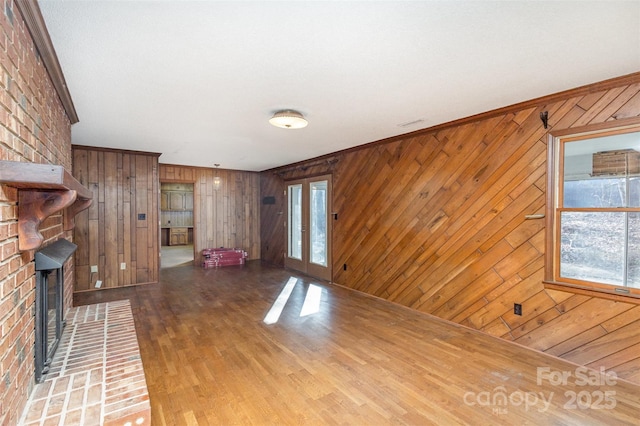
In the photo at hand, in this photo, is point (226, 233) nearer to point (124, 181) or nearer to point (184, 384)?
point (124, 181)

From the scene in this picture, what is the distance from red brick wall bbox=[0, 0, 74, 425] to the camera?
121 cm

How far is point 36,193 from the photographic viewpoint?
1.46m

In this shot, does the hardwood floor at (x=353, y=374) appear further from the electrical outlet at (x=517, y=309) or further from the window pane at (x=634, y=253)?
the window pane at (x=634, y=253)

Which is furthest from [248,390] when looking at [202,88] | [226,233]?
[226,233]

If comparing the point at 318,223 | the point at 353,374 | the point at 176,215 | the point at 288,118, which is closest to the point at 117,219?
the point at 318,223

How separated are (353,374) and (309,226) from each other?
3819 mm

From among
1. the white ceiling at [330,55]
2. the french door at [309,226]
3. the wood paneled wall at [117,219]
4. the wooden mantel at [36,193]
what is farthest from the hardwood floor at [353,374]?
the white ceiling at [330,55]

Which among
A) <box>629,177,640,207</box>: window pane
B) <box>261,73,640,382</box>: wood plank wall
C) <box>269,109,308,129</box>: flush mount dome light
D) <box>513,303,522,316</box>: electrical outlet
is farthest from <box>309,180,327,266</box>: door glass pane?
<box>629,177,640,207</box>: window pane

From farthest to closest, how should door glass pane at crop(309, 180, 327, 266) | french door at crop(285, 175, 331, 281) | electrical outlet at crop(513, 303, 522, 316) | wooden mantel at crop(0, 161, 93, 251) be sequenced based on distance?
door glass pane at crop(309, 180, 327, 266) → french door at crop(285, 175, 331, 281) → electrical outlet at crop(513, 303, 522, 316) → wooden mantel at crop(0, 161, 93, 251)

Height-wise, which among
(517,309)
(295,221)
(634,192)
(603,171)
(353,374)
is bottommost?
(353,374)

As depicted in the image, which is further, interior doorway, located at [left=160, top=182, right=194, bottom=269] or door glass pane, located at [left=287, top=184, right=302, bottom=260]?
interior doorway, located at [left=160, top=182, right=194, bottom=269]

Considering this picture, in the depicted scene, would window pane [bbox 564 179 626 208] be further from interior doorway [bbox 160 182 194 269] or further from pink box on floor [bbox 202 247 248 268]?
interior doorway [bbox 160 182 194 269]

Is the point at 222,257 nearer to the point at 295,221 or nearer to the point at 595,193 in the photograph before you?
the point at 295,221

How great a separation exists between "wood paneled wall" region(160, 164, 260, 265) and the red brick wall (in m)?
5.27
